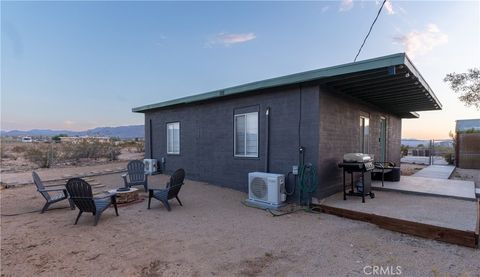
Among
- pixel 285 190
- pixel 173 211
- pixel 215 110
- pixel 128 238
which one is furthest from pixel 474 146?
pixel 128 238

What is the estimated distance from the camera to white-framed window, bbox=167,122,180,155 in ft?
31.7

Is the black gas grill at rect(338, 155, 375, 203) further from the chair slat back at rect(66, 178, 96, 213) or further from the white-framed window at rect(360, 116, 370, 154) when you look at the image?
the chair slat back at rect(66, 178, 96, 213)

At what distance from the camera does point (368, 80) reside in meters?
5.32

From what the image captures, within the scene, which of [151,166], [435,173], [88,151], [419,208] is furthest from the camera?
[88,151]

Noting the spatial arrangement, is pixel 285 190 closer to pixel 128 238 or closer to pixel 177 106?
pixel 128 238

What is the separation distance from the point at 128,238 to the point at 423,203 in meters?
5.73

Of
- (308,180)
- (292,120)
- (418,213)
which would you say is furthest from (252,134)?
(418,213)

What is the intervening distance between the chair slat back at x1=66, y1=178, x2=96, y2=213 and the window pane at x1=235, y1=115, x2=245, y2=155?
3915 mm

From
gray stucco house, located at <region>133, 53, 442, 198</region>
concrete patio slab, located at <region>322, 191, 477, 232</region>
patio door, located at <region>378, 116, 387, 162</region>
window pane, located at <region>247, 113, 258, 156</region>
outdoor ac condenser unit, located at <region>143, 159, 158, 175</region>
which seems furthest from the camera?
outdoor ac condenser unit, located at <region>143, 159, 158, 175</region>

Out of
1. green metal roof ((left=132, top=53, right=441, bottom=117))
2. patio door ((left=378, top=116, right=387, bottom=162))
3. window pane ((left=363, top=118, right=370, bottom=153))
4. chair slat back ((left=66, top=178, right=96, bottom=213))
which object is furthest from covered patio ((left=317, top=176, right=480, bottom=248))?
chair slat back ((left=66, top=178, right=96, bottom=213))

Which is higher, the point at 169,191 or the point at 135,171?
the point at 135,171

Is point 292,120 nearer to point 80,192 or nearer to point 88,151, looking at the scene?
point 80,192

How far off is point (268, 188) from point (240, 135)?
2.17m

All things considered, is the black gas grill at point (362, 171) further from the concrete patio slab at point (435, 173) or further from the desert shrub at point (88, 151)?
the desert shrub at point (88, 151)
